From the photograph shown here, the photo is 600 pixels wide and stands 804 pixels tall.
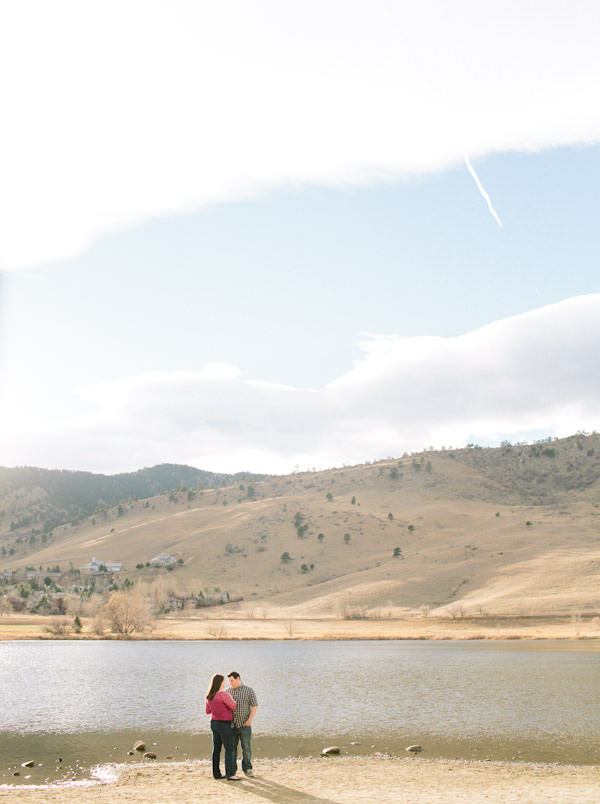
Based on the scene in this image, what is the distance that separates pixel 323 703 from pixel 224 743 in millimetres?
17450

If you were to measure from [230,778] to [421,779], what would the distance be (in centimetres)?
516

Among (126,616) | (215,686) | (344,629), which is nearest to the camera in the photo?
(215,686)

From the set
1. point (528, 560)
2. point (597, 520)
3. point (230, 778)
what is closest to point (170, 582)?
point (528, 560)

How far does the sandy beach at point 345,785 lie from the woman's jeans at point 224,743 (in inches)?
14.0

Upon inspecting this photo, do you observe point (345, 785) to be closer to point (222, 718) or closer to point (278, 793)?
point (278, 793)

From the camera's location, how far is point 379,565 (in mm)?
159875

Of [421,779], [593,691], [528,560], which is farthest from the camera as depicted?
[528,560]

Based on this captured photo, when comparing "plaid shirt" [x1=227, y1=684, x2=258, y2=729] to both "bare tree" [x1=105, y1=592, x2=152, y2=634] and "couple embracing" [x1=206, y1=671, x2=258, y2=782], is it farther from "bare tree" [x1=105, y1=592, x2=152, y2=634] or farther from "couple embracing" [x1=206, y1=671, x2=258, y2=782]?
"bare tree" [x1=105, y1=592, x2=152, y2=634]

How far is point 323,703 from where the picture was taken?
37.3m

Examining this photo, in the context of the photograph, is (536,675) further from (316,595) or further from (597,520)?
(597,520)

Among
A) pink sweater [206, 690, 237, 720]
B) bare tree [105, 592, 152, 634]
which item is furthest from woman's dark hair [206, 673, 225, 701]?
bare tree [105, 592, 152, 634]

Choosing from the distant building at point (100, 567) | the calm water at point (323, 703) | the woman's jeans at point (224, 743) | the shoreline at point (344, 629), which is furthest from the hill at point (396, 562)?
the woman's jeans at point (224, 743)

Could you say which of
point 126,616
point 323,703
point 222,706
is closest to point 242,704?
point 222,706

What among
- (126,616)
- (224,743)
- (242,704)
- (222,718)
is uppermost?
(242,704)
